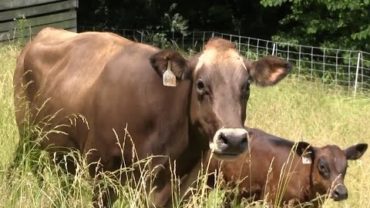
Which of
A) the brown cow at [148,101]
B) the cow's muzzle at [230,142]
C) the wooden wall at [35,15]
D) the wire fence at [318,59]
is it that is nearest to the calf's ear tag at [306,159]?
the brown cow at [148,101]

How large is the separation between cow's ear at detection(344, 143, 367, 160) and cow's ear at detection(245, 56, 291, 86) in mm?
2397

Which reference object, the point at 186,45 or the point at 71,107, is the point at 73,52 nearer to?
the point at 71,107

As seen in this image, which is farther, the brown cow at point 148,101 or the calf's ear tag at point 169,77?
the calf's ear tag at point 169,77

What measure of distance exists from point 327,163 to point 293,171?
14.0 inches

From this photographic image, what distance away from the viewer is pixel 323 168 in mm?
7633

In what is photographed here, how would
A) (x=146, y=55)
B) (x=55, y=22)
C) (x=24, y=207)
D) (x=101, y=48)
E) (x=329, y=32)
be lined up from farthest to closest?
(x=329, y=32), (x=55, y=22), (x=101, y=48), (x=146, y=55), (x=24, y=207)

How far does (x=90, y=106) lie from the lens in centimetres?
599

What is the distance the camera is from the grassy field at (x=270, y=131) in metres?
5.33

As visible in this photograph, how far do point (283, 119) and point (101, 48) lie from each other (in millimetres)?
4392

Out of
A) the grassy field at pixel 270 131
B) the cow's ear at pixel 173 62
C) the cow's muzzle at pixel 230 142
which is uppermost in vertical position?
the cow's ear at pixel 173 62

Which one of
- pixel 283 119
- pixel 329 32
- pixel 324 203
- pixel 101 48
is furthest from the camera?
pixel 329 32

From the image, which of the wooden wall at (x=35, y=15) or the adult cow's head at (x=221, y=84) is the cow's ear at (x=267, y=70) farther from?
the wooden wall at (x=35, y=15)

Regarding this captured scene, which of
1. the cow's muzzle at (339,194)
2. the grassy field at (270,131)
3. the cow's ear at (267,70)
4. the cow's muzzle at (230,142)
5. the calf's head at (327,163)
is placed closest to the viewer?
the cow's muzzle at (230,142)

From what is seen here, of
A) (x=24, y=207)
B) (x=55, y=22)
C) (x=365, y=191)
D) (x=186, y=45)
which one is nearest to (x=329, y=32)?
(x=186, y=45)
